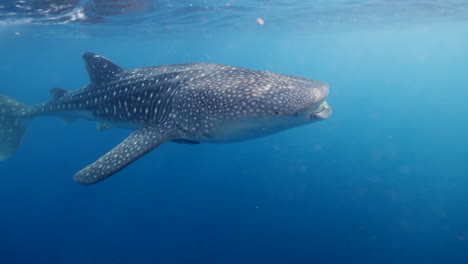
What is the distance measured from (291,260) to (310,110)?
33.2 feet

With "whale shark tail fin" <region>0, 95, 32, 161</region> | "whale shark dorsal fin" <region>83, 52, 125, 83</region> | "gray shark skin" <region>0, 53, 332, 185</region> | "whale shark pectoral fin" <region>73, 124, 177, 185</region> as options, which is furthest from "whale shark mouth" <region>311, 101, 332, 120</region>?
"whale shark tail fin" <region>0, 95, 32, 161</region>

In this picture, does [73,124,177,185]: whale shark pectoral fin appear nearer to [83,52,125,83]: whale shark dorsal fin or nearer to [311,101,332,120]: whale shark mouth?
[311,101,332,120]: whale shark mouth

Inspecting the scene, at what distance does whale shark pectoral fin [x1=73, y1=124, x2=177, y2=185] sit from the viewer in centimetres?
429

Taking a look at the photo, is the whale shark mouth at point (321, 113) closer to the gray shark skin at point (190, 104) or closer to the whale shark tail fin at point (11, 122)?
the gray shark skin at point (190, 104)

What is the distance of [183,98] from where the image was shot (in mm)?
4859

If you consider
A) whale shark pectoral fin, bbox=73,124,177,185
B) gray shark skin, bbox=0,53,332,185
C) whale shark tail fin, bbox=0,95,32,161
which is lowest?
whale shark tail fin, bbox=0,95,32,161

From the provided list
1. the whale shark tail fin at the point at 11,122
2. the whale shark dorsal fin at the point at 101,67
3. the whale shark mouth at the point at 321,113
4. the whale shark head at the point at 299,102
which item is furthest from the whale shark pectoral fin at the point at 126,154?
the whale shark tail fin at the point at 11,122

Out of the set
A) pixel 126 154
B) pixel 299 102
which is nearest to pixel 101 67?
pixel 126 154

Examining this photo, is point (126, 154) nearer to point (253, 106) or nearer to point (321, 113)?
point (253, 106)

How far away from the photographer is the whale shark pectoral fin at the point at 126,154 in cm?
429

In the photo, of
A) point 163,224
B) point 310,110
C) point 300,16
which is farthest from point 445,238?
point 300,16

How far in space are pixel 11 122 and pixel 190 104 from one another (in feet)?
26.8

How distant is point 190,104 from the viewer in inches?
185

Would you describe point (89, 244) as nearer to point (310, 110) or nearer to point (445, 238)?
point (310, 110)
